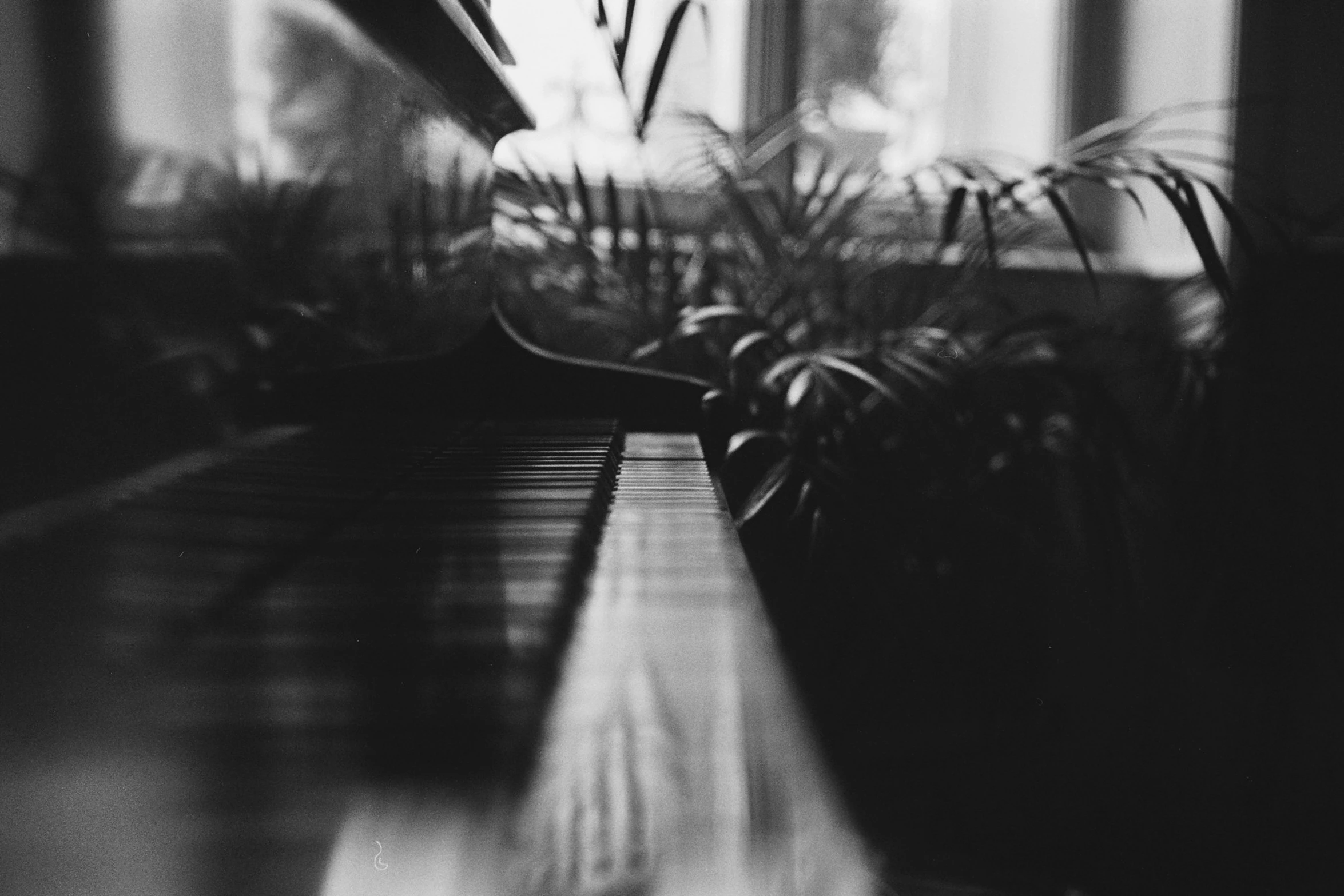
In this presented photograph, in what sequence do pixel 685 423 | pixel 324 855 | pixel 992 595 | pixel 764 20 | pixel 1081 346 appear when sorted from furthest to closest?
pixel 764 20, pixel 1081 346, pixel 992 595, pixel 685 423, pixel 324 855

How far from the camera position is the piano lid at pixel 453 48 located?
2.50ft

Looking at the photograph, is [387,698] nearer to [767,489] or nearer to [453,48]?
[453,48]

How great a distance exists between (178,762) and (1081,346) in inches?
63.1

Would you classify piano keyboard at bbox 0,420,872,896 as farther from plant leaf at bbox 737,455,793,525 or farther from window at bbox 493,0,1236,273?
window at bbox 493,0,1236,273

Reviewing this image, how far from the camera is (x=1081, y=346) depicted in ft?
5.47

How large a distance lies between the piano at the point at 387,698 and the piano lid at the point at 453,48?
0.33 meters

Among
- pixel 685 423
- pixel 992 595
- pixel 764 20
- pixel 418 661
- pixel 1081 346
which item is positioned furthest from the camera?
pixel 764 20

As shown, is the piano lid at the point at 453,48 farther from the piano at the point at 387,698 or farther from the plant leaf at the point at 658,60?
the piano at the point at 387,698

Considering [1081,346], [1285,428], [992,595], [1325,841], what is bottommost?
[1325,841]

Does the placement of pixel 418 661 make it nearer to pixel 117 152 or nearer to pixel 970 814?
pixel 117 152

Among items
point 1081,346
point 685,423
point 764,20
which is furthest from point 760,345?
point 764,20

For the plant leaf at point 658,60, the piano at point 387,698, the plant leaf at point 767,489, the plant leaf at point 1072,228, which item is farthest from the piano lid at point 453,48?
the plant leaf at point 1072,228

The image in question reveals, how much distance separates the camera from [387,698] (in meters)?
0.28

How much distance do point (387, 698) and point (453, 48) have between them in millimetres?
705
